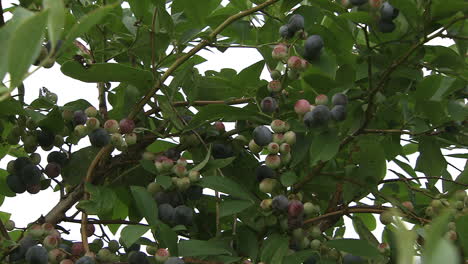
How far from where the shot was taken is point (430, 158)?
3.63 feet

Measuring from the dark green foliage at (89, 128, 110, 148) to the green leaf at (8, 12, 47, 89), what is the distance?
0.55 meters

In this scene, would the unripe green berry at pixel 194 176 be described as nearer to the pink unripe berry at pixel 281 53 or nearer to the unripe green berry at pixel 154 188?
the unripe green berry at pixel 154 188

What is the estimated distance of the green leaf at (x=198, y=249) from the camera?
0.92m

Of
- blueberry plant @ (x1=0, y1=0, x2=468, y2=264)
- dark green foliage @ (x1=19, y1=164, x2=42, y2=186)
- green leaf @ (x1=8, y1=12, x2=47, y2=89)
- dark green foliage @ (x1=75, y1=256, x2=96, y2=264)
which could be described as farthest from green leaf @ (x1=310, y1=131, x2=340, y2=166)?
green leaf @ (x1=8, y1=12, x2=47, y2=89)

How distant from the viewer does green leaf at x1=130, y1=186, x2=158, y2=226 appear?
93 centimetres

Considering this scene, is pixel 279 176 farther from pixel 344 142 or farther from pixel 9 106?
pixel 9 106

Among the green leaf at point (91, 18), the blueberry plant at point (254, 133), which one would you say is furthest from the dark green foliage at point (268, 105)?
the green leaf at point (91, 18)

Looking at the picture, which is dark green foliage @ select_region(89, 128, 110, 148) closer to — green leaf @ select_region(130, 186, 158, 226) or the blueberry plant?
the blueberry plant

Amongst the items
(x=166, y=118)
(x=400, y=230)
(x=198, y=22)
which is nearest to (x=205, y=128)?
(x=166, y=118)

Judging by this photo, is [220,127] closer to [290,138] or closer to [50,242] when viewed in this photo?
[290,138]

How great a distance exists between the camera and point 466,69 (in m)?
1.06

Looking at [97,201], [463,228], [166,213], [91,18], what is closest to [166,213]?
[166,213]

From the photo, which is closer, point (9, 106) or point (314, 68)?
point (9, 106)

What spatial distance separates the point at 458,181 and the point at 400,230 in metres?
0.94
